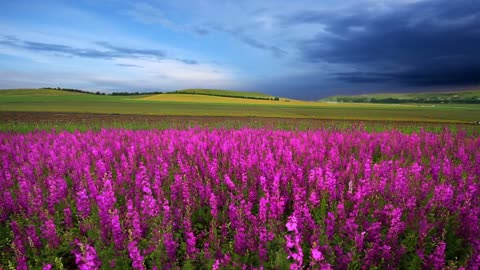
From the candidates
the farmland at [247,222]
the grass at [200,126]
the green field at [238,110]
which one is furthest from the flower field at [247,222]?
the green field at [238,110]

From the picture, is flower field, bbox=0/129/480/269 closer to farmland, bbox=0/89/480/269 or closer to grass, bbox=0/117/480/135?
farmland, bbox=0/89/480/269

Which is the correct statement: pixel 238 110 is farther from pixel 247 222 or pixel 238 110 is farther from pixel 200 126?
pixel 247 222

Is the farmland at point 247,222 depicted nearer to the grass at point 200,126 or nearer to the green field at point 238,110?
the grass at point 200,126

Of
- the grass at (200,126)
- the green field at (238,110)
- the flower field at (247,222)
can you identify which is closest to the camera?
the flower field at (247,222)

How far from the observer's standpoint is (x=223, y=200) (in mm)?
4328

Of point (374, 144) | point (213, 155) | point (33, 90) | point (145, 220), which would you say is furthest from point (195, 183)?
point (33, 90)

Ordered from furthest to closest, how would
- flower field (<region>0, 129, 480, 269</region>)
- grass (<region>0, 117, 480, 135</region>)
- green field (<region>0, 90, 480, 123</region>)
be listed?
1. green field (<region>0, 90, 480, 123</region>)
2. grass (<region>0, 117, 480, 135</region>)
3. flower field (<region>0, 129, 480, 269</region>)

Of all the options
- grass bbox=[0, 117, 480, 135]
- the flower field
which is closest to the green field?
grass bbox=[0, 117, 480, 135]

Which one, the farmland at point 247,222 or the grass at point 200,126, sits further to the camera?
the grass at point 200,126

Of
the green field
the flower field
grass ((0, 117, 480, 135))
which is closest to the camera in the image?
the flower field

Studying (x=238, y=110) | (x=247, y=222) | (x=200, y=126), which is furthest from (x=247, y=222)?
(x=238, y=110)

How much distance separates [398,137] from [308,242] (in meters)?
7.29

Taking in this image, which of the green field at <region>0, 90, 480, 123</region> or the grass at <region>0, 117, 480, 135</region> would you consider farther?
the green field at <region>0, 90, 480, 123</region>

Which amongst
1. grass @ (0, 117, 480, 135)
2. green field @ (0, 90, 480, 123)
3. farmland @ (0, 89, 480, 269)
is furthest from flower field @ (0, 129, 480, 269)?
green field @ (0, 90, 480, 123)
